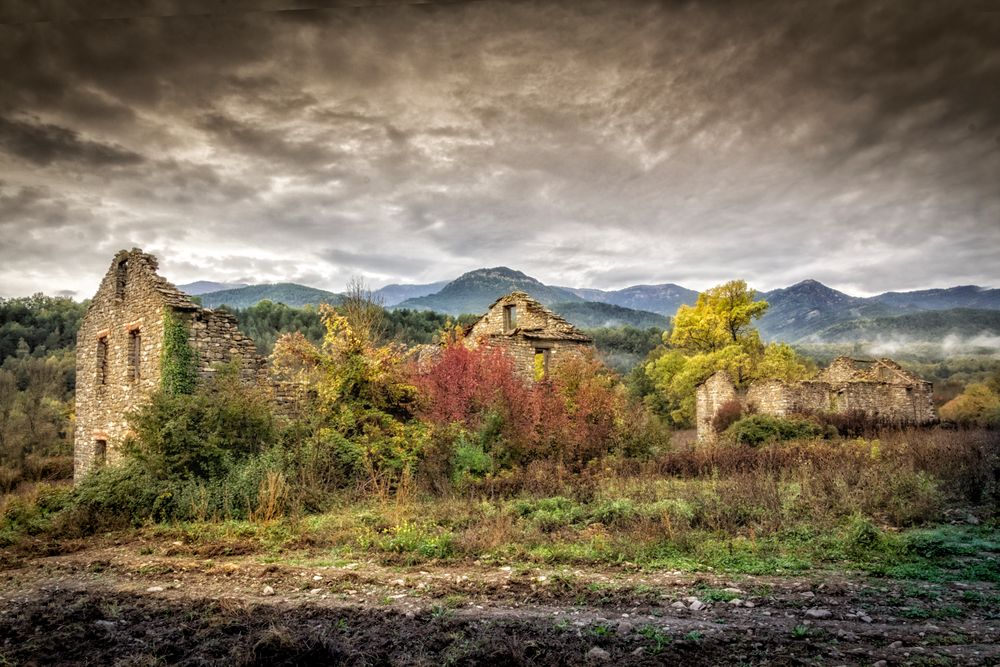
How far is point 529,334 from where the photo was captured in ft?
65.8

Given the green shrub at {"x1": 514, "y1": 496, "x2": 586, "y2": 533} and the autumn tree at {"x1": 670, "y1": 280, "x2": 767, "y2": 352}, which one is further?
the autumn tree at {"x1": 670, "y1": 280, "x2": 767, "y2": 352}

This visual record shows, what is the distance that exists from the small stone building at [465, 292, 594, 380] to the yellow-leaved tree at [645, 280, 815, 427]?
393 inches

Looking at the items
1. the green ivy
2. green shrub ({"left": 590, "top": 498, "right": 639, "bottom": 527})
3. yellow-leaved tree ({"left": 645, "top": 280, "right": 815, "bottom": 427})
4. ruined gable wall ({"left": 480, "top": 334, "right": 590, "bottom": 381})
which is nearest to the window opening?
the green ivy

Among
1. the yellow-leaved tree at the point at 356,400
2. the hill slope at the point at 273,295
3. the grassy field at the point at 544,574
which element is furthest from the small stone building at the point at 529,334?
the hill slope at the point at 273,295

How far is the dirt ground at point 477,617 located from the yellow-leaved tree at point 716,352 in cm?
2399

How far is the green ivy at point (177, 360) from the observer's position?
11.1 m

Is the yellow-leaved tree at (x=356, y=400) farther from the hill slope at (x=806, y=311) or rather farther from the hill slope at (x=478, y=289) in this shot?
the hill slope at (x=806, y=311)

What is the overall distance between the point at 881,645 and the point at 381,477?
8038mm

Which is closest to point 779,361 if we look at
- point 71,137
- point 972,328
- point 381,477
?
point 972,328

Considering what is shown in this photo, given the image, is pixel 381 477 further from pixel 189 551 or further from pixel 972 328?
pixel 972 328

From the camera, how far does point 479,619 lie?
4.07 metres

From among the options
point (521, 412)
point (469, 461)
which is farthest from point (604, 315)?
point (469, 461)

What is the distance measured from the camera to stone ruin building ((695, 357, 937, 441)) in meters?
22.2

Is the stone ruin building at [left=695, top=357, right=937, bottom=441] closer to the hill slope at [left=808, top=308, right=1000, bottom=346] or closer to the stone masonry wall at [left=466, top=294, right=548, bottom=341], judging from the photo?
the hill slope at [left=808, top=308, right=1000, bottom=346]
